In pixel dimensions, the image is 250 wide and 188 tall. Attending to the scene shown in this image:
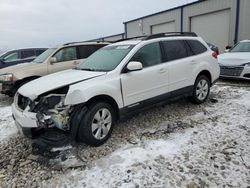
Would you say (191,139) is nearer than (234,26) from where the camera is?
Yes

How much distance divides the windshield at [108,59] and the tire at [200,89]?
6.58 feet

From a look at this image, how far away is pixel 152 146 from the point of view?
384 centimetres

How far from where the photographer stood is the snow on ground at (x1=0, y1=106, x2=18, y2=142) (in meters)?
4.73

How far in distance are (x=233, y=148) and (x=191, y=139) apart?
659 mm

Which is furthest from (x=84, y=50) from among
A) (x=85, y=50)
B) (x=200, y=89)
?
(x=200, y=89)

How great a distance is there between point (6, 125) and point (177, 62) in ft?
13.0

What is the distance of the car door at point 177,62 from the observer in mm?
4948

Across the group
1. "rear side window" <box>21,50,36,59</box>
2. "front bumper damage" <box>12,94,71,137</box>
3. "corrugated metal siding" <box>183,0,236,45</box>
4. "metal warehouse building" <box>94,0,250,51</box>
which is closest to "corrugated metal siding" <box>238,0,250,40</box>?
"metal warehouse building" <box>94,0,250,51</box>

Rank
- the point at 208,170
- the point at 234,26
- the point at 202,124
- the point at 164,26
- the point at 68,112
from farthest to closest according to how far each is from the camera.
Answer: the point at 164,26
the point at 234,26
the point at 202,124
the point at 68,112
the point at 208,170

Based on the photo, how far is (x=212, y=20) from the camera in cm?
1661

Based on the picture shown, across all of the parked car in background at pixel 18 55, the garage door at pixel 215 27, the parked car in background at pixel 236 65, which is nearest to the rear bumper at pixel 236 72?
the parked car in background at pixel 236 65

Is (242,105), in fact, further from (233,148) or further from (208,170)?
(208,170)

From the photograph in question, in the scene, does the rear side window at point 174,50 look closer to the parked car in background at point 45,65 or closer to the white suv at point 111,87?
the white suv at point 111,87

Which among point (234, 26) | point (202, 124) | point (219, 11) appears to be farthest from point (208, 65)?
point (219, 11)
